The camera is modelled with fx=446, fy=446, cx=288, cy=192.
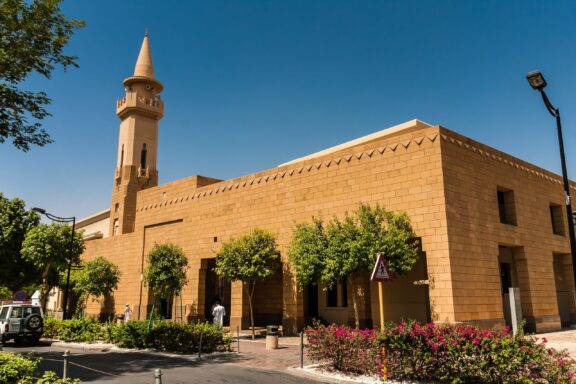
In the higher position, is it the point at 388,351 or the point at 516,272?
the point at 516,272

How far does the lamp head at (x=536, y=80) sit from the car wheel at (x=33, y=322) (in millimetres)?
22238

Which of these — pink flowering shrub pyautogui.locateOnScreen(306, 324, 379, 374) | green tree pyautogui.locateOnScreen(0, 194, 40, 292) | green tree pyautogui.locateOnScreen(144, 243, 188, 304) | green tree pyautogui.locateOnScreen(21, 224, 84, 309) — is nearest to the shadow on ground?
pink flowering shrub pyautogui.locateOnScreen(306, 324, 379, 374)

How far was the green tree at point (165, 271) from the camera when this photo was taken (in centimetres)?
2509

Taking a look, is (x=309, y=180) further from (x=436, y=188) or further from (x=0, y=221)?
(x=0, y=221)

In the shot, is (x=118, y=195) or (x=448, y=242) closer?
(x=448, y=242)

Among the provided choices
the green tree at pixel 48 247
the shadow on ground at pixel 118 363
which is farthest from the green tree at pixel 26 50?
the green tree at pixel 48 247

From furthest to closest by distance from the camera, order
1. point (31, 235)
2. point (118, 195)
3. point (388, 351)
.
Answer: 1. point (118, 195)
2. point (31, 235)
3. point (388, 351)

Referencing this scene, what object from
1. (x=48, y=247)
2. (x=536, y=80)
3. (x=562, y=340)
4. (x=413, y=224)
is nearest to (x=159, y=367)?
(x=413, y=224)

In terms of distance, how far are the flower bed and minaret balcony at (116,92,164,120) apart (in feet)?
105

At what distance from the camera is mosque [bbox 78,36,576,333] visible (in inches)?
698

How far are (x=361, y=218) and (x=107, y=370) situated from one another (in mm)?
10474

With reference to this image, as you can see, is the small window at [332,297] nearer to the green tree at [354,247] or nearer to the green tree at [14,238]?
the green tree at [354,247]

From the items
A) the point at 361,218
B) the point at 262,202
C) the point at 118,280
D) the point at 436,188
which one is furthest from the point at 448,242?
the point at 118,280

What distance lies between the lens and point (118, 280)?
33781 millimetres
